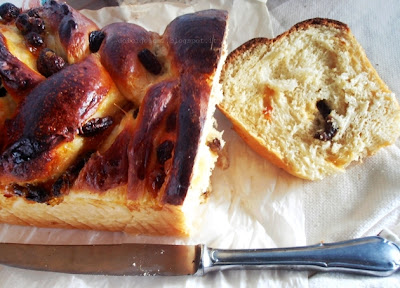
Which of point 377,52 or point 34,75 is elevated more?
point 377,52

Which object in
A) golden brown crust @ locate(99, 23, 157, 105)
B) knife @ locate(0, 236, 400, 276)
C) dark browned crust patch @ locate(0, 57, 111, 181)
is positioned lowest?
knife @ locate(0, 236, 400, 276)

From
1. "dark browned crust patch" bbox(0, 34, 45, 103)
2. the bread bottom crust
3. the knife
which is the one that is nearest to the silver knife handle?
the knife

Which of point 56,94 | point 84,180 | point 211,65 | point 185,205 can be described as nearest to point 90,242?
point 84,180

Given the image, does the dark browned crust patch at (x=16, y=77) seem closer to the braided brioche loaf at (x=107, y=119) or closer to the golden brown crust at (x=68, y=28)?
the braided brioche loaf at (x=107, y=119)

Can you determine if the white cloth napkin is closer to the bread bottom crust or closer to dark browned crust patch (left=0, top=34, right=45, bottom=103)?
the bread bottom crust

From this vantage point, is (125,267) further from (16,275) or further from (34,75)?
(34,75)

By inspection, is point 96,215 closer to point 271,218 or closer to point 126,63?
point 126,63
